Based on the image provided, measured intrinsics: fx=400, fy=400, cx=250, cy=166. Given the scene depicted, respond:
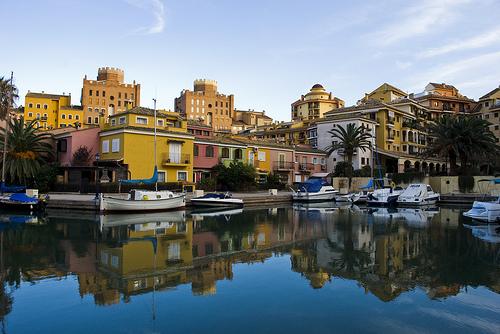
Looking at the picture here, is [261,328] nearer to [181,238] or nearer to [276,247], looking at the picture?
[276,247]

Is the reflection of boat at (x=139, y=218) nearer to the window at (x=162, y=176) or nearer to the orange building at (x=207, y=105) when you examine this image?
the window at (x=162, y=176)

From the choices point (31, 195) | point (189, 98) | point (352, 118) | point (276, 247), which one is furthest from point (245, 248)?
point (189, 98)

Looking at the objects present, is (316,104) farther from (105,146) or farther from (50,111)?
(105,146)

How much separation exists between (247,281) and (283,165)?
152 ft

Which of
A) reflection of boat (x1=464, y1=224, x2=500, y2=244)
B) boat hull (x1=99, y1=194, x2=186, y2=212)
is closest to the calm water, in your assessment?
reflection of boat (x1=464, y1=224, x2=500, y2=244)

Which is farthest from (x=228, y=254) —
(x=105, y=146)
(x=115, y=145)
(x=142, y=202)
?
(x=105, y=146)

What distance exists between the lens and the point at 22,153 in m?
38.2

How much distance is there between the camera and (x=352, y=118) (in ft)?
202

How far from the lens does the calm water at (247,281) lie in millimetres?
8062

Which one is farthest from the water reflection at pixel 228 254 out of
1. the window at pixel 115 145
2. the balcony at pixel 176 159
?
the balcony at pixel 176 159

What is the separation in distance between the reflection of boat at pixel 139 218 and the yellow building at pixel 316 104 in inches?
3013

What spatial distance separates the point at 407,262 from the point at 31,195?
30.1m

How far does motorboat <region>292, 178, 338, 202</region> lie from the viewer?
4475 cm

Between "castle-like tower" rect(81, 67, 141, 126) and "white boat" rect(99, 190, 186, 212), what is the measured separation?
246ft
